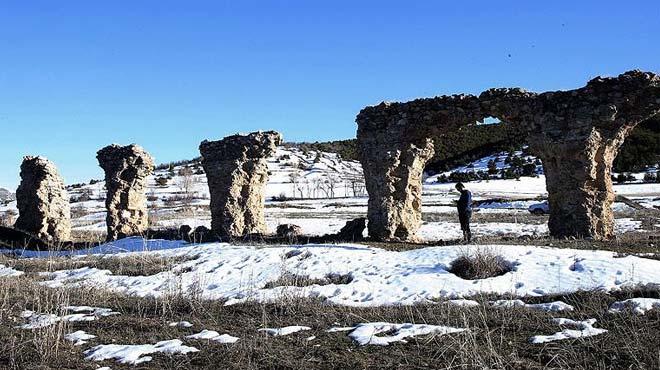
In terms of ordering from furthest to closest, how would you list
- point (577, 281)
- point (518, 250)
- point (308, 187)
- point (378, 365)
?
1. point (308, 187)
2. point (518, 250)
3. point (577, 281)
4. point (378, 365)

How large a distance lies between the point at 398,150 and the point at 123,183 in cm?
1200

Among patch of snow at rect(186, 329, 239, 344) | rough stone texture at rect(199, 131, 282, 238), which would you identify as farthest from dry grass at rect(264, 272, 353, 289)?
rough stone texture at rect(199, 131, 282, 238)

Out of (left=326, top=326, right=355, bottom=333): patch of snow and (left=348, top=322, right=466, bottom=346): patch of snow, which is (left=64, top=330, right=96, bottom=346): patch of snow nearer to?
(left=326, top=326, right=355, bottom=333): patch of snow

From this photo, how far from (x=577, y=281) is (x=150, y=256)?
10818 mm

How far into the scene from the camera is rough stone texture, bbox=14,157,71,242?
76.0 ft

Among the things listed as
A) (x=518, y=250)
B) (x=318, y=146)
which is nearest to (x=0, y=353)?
(x=518, y=250)

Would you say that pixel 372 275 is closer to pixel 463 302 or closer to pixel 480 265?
pixel 480 265

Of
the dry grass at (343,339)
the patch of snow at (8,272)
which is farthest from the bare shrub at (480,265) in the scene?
the patch of snow at (8,272)

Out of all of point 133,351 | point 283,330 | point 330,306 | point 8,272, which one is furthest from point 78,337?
point 8,272

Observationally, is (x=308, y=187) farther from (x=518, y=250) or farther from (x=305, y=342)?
(x=305, y=342)

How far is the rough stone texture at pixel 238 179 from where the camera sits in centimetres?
2061

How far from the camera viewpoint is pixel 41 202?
23.1m

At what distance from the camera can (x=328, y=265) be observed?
12859mm

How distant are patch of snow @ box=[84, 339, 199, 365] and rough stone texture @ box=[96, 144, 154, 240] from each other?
56.5ft
